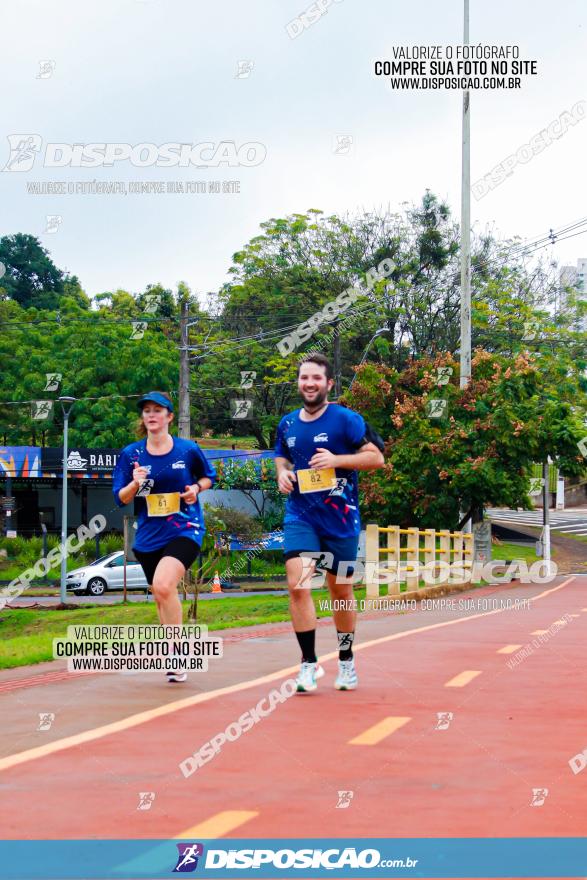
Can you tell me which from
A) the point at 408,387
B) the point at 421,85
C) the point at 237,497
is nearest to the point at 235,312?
the point at 237,497

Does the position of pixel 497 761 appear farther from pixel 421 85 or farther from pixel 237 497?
pixel 237 497

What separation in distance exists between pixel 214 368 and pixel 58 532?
984 cm

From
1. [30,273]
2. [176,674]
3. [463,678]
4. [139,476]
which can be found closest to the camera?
[176,674]

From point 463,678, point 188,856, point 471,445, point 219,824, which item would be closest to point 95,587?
point 471,445

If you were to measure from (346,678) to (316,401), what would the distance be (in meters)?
1.80

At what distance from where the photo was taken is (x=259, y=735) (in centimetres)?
630

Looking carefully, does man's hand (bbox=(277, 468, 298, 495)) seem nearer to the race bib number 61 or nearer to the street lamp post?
the race bib number 61

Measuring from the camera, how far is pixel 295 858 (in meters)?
4.00

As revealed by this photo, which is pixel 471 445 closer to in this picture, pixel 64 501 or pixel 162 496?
pixel 64 501

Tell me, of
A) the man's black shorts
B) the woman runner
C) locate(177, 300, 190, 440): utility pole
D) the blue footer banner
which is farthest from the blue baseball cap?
locate(177, 300, 190, 440): utility pole

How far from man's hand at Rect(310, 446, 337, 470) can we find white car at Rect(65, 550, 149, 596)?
109 feet

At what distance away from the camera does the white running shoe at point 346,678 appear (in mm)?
8141

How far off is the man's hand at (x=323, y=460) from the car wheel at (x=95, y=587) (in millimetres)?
33464

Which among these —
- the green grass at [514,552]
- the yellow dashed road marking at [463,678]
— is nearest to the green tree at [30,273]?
the green grass at [514,552]
